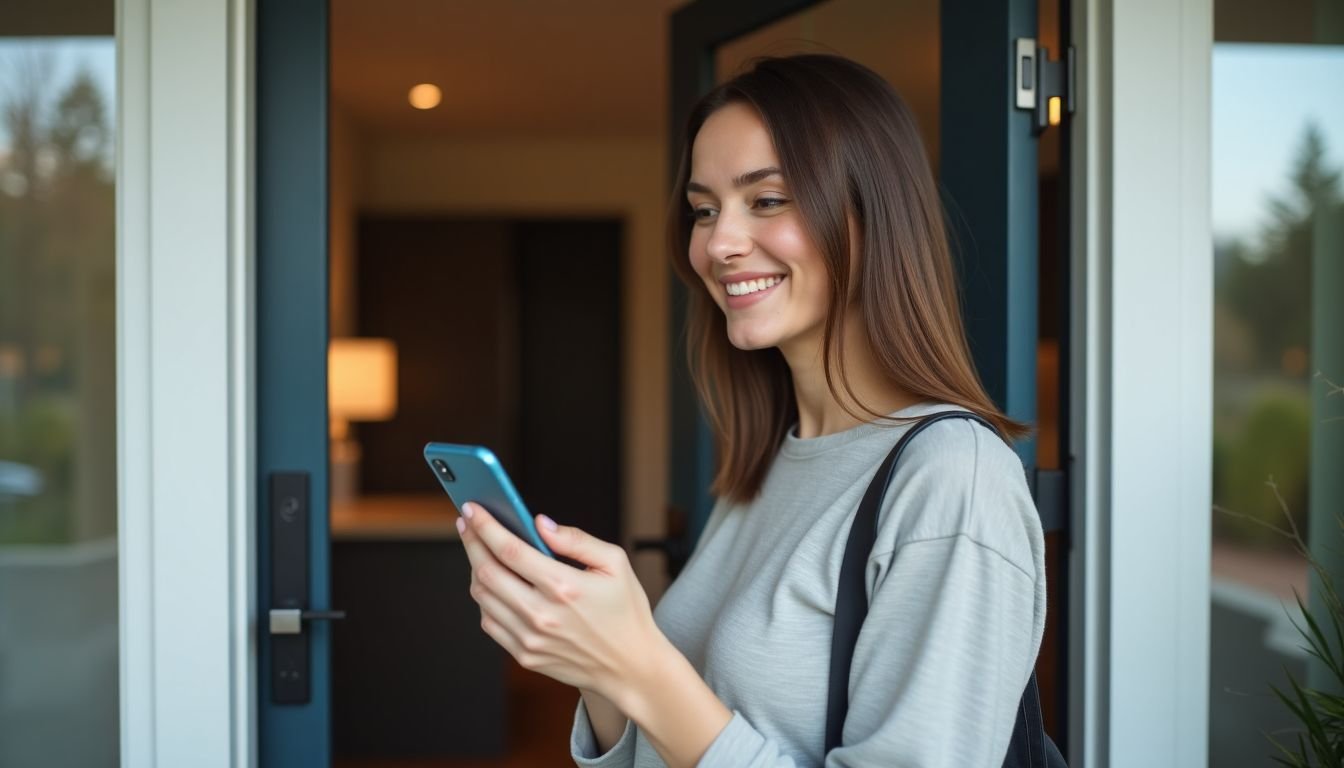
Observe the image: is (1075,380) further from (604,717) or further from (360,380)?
(360,380)

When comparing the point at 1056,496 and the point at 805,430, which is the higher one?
the point at 805,430

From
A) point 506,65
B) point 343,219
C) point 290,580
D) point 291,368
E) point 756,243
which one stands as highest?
point 506,65

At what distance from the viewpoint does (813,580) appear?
98 cm

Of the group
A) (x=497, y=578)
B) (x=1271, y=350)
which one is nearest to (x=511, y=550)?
(x=497, y=578)

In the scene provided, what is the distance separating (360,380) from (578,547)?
437cm

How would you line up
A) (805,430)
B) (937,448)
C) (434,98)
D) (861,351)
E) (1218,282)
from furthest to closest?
(434,98), (1218,282), (805,430), (861,351), (937,448)

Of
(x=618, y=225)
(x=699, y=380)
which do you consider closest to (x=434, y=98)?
(x=618, y=225)

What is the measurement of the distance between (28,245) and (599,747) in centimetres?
121

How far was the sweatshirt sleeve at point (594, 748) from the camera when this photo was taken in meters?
1.16

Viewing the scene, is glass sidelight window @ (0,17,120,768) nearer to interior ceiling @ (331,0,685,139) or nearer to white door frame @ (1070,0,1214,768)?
white door frame @ (1070,0,1214,768)

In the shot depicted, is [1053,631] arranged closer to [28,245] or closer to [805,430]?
[805,430]

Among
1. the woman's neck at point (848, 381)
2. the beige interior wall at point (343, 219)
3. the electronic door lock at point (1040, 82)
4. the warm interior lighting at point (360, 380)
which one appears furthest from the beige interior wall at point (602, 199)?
the woman's neck at point (848, 381)

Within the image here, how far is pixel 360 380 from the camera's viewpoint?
5.00m

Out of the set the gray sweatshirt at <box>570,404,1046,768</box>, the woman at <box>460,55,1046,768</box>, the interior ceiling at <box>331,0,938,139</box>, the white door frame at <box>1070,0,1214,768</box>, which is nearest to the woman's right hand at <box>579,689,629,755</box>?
the woman at <box>460,55,1046,768</box>
